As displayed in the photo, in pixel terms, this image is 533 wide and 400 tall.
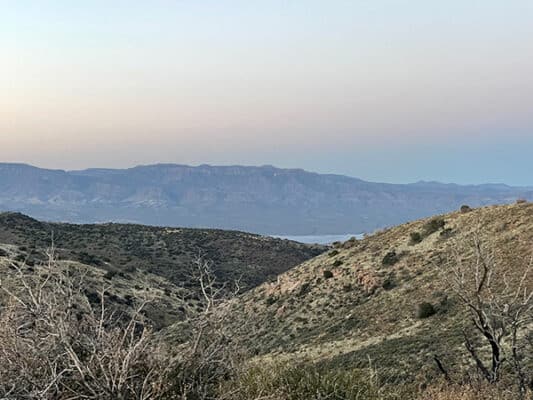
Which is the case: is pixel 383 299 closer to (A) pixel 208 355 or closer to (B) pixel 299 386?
(B) pixel 299 386

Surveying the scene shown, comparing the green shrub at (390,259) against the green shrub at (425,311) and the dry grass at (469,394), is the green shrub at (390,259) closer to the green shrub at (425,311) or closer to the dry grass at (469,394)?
the green shrub at (425,311)

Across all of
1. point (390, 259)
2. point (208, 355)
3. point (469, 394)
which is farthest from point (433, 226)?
point (208, 355)

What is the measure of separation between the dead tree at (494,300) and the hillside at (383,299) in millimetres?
964

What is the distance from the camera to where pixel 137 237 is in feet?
257

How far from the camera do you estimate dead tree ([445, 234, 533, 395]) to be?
10531 mm

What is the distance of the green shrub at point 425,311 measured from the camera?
73.2 feet

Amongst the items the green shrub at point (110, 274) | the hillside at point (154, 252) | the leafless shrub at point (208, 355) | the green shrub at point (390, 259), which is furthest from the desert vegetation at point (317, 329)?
the hillside at point (154, 252)

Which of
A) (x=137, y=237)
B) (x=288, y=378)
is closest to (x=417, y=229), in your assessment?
(x=288, y=378)

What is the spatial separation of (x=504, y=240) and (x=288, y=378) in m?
23.1

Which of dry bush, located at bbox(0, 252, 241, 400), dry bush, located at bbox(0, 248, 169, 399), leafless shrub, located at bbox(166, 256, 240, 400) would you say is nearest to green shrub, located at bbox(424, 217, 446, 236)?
leafless shrub, located at bbox(166, 256, 240, 400)

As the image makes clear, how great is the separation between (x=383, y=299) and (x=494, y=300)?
52.6ft

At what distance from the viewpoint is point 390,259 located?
104 feet

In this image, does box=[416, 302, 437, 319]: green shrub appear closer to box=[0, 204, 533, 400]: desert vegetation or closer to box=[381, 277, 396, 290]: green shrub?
box=[0, 204, 533, 400]: desert vegetation

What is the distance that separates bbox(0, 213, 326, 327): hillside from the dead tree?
87.9 ft
